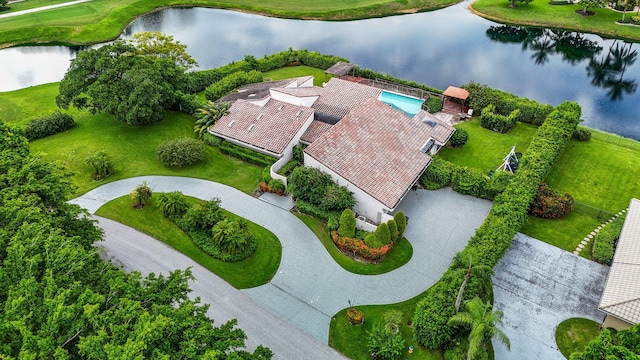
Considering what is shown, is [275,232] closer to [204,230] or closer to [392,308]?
[204,230]

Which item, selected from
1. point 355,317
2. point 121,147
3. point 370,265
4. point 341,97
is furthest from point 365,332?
point 121,147

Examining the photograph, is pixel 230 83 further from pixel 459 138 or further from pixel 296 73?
pixel 459 138

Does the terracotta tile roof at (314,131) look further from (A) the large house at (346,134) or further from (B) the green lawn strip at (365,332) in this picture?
(B) the green lawn strip at (365,332)

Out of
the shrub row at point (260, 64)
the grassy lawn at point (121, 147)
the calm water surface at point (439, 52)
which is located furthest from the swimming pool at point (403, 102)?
Answer: the grassy lawn at point (121, 147)

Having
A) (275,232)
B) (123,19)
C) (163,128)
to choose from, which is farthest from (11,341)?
(123,19)

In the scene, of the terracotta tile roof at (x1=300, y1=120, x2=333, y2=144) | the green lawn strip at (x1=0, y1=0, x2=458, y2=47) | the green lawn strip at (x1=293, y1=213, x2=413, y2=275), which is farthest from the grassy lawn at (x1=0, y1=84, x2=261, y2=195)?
the green lawn strip at (x1=0, y1=0, x2=458, y2=47)

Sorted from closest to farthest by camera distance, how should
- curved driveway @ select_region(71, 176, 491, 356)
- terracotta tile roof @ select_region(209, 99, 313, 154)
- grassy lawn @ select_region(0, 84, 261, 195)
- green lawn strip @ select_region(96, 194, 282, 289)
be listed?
curved driveway @ select_region(71, 176, 491, 356) → green lawn strip @ select_region(96, 194, 282, 289) → grassy lawn @ select_region(0, 84, 261, 195) → terracotta tile roof @ select_region(209, 99, 313, 154)

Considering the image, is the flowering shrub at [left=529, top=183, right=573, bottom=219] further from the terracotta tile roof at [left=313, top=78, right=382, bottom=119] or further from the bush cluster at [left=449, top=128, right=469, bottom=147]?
the terracotta tile roof at [left=313, top=78, right=382, bottom=119]
